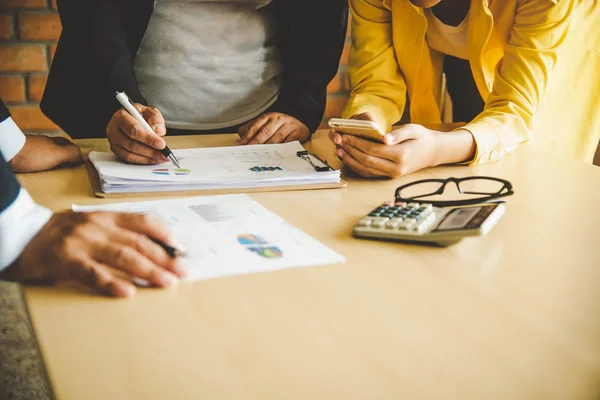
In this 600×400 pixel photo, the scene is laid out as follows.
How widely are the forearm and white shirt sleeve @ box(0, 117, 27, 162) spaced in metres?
0.71

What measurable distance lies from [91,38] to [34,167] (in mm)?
393

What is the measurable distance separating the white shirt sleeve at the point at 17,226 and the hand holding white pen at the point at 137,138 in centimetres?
37

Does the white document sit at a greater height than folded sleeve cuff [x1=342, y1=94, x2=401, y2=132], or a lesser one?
lesser

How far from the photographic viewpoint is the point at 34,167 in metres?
1.04

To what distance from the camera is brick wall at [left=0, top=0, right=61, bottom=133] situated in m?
2.16

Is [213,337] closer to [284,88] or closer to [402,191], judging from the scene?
[402,191]

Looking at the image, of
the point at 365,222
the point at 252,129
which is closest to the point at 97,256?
the point at 365,222

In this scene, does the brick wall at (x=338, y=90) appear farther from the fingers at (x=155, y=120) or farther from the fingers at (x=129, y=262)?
the fingers at (x=129, y=262)

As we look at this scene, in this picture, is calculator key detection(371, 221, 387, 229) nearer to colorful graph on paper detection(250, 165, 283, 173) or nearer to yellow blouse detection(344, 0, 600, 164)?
colorful graph on paper detection(250, 165, 283, 173)

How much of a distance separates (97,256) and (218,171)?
0.41m

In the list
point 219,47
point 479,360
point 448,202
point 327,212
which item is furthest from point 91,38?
point 479,360

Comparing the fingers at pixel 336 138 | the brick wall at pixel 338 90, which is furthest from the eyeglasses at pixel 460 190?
the brick wall at pixel 338 90

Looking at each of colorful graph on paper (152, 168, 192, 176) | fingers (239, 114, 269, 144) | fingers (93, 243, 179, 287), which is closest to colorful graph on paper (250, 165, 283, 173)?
colorful graph on paper (152, 168, 192, 176)

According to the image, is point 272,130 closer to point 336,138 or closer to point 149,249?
point 336,138
